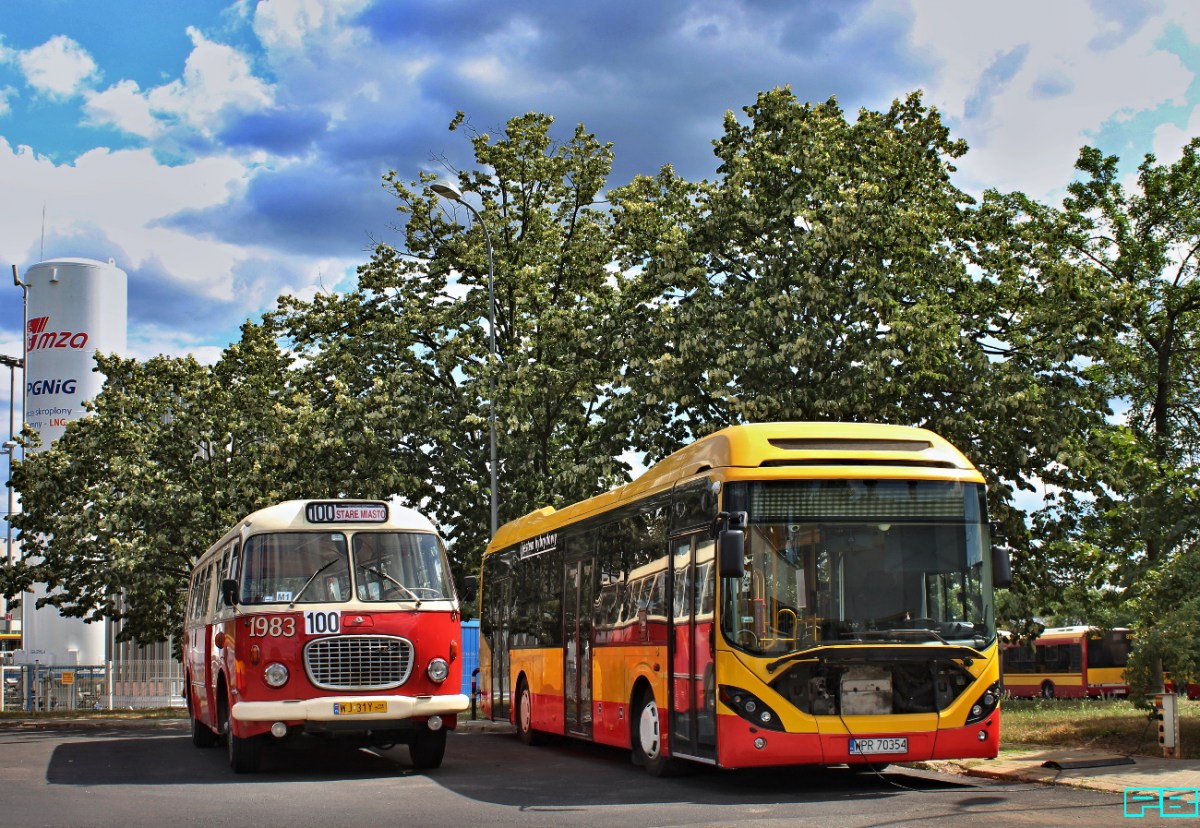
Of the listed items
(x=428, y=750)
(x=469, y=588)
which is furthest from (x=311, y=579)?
(x=469, y=588)

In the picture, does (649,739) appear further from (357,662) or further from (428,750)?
(357,662)

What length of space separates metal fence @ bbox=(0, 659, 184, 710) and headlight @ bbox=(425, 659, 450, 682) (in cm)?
2470

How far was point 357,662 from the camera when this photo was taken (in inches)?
577

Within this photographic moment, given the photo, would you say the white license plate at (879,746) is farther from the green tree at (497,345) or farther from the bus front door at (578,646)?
the green tree at (497,345)

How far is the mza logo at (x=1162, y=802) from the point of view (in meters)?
10.5

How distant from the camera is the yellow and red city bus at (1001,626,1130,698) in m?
46.6

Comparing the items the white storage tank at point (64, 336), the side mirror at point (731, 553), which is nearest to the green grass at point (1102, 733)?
the side mirror at point (731, 553)

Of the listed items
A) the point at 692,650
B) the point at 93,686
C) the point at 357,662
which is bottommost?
the point at 93,686

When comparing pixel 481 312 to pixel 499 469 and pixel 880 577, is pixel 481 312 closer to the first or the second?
pixel 499 469

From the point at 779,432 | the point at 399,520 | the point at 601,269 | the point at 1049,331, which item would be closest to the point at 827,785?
the point at 779,432

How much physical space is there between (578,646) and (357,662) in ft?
10.5

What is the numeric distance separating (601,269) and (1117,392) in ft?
41.5

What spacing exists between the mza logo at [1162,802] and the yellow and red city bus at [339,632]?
6.92 m

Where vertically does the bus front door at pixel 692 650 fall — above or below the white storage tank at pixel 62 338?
below
